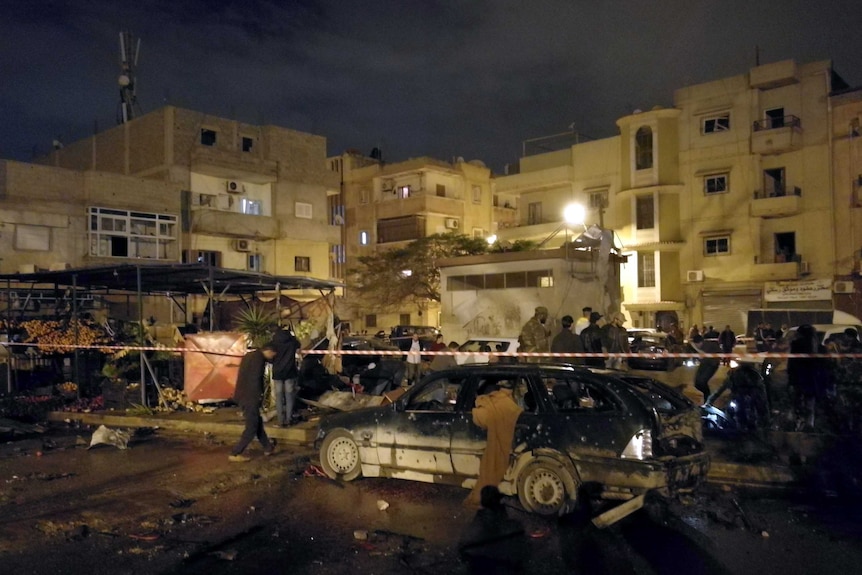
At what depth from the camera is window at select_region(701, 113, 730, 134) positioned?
37631 millimetres

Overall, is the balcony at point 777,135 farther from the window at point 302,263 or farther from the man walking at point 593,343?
the man walking at point 593,343

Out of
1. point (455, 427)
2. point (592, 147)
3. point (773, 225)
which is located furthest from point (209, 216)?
point (455, 427)

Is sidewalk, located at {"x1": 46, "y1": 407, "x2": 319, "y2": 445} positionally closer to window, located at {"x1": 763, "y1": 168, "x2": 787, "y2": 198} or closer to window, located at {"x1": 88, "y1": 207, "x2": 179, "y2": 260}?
window, located at {"x1": 88, "y1": 207, "x2": 179, "y2": 260}

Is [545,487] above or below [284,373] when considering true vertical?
below

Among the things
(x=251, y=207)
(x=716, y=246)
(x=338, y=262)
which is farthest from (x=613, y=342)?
(x=338, y=262)

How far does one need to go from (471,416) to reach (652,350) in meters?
13.9

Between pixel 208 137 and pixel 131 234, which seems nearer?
pixel 131 234

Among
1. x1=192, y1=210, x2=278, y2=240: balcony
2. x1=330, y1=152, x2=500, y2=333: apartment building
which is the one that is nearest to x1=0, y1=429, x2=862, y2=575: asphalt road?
x1=192, y1=210, x2=278, y2=240: balcony

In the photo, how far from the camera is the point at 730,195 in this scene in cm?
3744

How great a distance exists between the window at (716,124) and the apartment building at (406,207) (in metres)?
16.6

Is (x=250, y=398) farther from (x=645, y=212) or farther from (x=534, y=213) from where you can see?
(x=534, y=213)

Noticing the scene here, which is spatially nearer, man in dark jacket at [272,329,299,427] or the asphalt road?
the asphalt road

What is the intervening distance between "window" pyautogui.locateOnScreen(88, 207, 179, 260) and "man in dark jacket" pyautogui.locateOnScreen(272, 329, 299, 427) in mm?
24340

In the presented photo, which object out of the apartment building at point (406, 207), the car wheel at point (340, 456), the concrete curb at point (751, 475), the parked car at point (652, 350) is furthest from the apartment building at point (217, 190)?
the concrete curb at point (751, 475)
